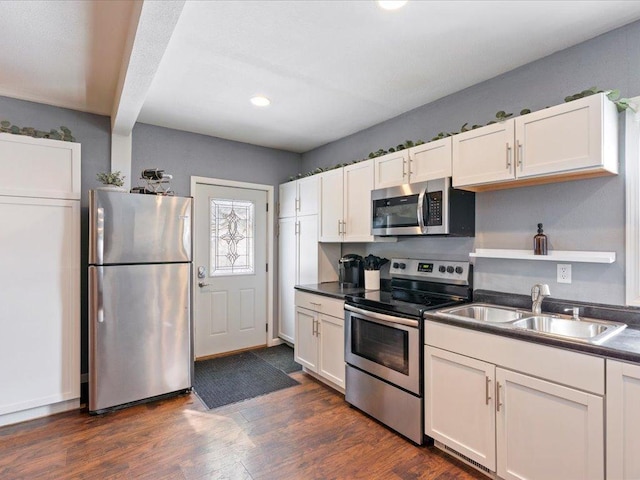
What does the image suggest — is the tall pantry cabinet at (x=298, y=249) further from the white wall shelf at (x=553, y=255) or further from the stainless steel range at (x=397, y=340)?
the white wall shelf at (x=553, y=255)

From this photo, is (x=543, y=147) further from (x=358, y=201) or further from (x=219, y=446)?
(x=219, y=446)

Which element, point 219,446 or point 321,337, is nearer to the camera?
point 219,446

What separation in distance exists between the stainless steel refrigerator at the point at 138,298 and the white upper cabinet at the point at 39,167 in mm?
255

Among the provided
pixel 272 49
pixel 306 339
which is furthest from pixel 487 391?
pixel 272 49

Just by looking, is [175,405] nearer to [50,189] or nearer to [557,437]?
Answer: [50,189]

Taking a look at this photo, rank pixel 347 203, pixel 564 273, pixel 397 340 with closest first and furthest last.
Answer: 1. pixel 564 273
2. pixel 397 340
3. pixel 347 203

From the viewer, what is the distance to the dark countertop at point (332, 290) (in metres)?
2.97

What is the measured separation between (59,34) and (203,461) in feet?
8.79

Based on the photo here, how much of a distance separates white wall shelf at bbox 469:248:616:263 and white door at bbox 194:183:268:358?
102 inches

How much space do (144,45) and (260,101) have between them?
3.95 ft

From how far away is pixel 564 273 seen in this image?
2.12 m

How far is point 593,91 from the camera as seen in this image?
183cm

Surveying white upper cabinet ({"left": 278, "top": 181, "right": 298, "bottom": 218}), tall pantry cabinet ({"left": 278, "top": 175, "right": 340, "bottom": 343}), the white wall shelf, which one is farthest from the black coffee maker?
the white wall shelf

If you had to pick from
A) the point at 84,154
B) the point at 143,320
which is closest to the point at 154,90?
the point at 84,154
